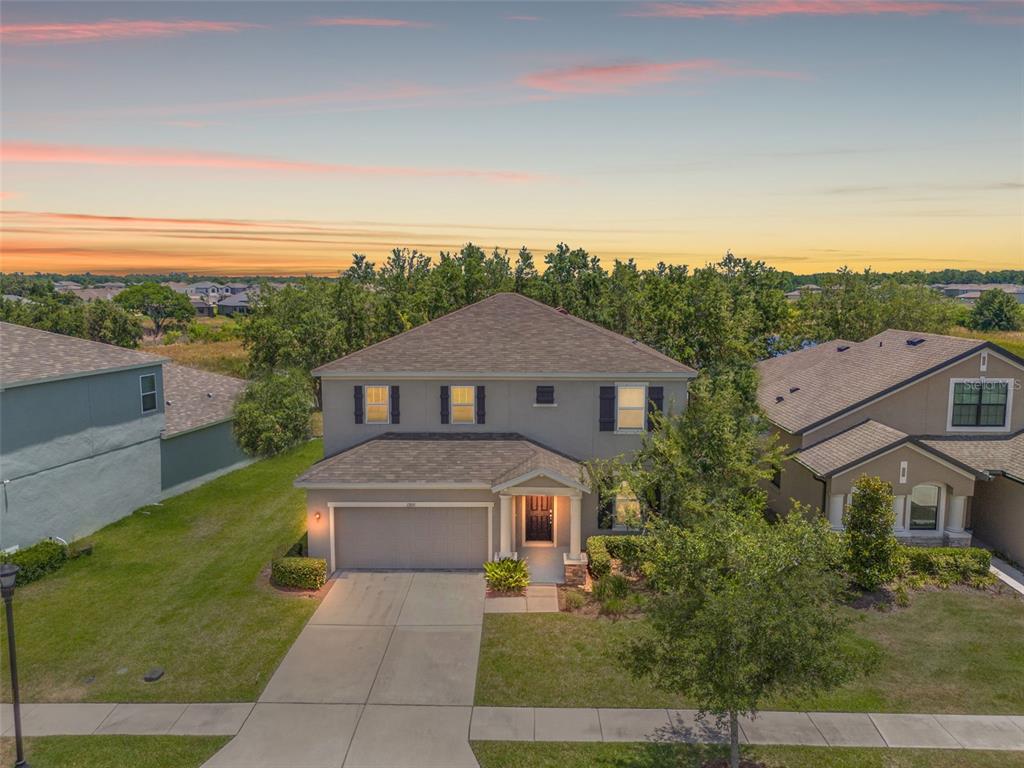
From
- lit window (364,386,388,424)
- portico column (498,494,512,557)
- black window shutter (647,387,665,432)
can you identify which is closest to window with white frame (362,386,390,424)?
lit window (364,386,388,424)

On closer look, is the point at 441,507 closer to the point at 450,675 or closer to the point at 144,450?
the point at 450,675

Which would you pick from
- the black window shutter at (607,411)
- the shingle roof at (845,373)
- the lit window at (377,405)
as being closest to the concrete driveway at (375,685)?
the lit window at (377,405)

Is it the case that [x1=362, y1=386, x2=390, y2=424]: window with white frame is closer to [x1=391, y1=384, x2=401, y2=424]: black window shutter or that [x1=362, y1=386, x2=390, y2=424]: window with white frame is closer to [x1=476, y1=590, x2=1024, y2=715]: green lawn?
[x1=391, y1=384, x2=401, y2=424]: black window shutter

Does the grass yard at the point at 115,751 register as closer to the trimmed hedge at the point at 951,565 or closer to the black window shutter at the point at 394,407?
the black window shutter at the point at 394,407

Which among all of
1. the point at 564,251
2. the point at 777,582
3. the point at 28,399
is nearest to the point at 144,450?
the point at 28,399

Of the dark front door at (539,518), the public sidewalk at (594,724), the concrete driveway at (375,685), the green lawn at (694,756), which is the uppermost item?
the dark front door at (539,518)

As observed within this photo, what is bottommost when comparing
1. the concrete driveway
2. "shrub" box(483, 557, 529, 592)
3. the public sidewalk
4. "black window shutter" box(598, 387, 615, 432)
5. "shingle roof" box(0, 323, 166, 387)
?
the concrete driveway

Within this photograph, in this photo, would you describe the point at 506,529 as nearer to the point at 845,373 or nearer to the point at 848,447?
the point at 848,447
